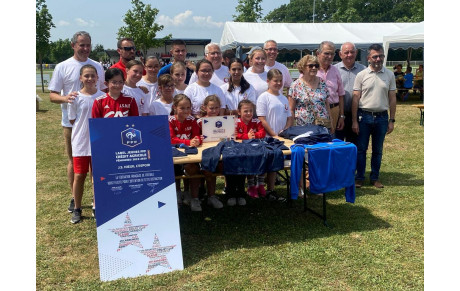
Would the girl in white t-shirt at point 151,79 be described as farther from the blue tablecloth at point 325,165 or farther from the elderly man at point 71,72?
the blue tablecloth at point 325,165

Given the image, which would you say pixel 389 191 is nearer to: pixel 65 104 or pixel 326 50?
pixel 326 50

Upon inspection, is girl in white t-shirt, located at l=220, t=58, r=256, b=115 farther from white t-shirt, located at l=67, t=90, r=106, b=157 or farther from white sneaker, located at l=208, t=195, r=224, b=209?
white t-shirt, located at l=67, t=90, r=106, b=157

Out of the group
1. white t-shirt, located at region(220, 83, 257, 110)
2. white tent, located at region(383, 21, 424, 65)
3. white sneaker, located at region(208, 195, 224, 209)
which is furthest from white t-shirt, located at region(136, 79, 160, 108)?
white tent, located at region(383, 21, 424, 65)

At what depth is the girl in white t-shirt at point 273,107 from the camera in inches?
167

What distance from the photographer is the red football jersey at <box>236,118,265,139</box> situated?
4.14 meters

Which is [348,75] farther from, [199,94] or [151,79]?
[151,79]

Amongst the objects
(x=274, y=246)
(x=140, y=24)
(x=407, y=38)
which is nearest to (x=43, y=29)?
(x=140, y=24)

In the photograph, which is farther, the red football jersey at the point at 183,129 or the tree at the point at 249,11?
the tree at the point at 249,11

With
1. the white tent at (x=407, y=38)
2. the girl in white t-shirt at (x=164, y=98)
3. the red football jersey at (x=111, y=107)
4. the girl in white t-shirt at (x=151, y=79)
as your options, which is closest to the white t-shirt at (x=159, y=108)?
the girl in white t-shirt at (x=164, y=98)

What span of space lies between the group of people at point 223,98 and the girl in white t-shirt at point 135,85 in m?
0.01

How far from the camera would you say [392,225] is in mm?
3932

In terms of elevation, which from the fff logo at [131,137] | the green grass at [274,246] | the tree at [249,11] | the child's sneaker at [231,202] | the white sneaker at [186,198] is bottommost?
the green grass at [274,246]

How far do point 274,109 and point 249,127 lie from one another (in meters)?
0.36

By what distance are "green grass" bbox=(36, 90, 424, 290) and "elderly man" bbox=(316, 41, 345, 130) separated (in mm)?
1092
